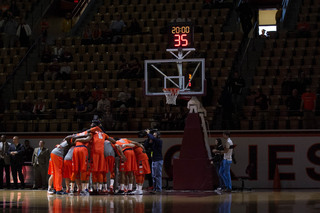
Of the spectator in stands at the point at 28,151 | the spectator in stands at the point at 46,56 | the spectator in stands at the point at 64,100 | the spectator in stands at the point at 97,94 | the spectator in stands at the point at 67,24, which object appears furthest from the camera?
the spectator in stands at the point at 67,24

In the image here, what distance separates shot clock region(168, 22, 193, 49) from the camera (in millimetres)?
22734

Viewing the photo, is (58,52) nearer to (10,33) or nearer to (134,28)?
(10,33)

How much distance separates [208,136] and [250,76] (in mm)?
4413

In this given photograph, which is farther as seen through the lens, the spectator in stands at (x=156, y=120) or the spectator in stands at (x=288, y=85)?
the spectator in stands at (x=288, y=85)

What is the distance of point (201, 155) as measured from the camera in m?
22.6

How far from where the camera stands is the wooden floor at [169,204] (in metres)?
15.0

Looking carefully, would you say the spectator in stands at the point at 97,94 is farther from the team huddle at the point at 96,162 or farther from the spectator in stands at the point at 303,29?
the spectator in stands at the point at 303,29

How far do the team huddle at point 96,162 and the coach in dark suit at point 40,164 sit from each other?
11.4ft

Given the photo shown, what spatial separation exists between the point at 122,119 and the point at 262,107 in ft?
16.5

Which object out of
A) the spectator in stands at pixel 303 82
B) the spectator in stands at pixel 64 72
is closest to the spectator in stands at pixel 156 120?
the spectator in stands at pixel 303 82

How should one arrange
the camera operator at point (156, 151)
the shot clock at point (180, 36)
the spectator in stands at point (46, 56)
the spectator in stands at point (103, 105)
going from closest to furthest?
the camera operator at point (156, 151), the shot clock at point (180, 36), the spectator in stands at point (103, 105), the spectator in stands at point (46, 56)

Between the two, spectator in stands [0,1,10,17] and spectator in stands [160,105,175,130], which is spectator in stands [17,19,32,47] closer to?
spectator in stands [0,1,10,17]

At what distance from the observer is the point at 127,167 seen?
21.0 metres

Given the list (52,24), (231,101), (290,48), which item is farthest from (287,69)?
(52,24)
